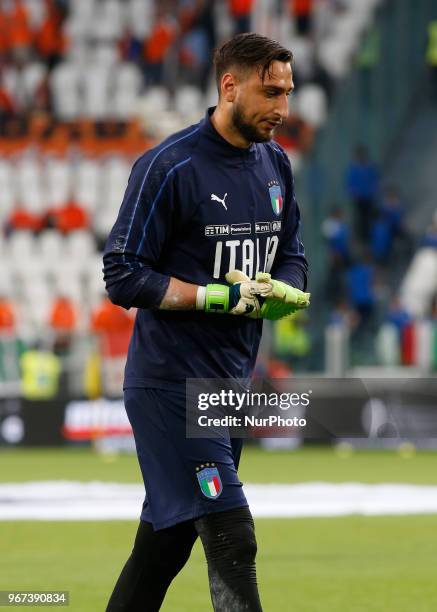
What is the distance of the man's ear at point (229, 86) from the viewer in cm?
558

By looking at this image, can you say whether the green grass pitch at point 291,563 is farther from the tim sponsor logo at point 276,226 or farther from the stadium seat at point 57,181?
the stadium seat at point 57,181

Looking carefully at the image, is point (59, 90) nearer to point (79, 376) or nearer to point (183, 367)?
point (79, 376)

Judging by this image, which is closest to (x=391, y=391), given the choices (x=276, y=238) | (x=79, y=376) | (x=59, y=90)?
(x=79, y=376)

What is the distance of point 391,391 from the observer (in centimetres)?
1895

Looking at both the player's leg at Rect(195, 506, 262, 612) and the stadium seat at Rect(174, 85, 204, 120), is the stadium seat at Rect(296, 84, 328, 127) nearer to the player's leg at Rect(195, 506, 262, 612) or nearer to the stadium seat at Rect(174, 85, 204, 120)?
the stadium seat at Rect(174, 85, 204, 120)

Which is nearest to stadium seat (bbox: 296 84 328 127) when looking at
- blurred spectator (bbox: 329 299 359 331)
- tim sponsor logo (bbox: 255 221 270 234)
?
blurred spectator (bbox: 329 299 359 331)

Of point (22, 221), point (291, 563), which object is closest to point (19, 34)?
point (22, 221)

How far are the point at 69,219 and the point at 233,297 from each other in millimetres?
20508

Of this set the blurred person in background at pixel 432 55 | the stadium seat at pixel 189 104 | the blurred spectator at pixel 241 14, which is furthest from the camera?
the blurred spectator at pixel 241 14

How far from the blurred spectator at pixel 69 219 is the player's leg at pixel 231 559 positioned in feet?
67.0

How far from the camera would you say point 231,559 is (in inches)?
212

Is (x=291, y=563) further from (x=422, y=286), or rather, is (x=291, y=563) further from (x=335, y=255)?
(x=335, y=255)

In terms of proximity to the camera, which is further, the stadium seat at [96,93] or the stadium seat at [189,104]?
the stadium seat at [96,93]

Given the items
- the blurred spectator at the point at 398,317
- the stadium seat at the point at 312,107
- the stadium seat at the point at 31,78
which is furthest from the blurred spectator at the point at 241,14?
the blurred spectator at the point at 398,317
